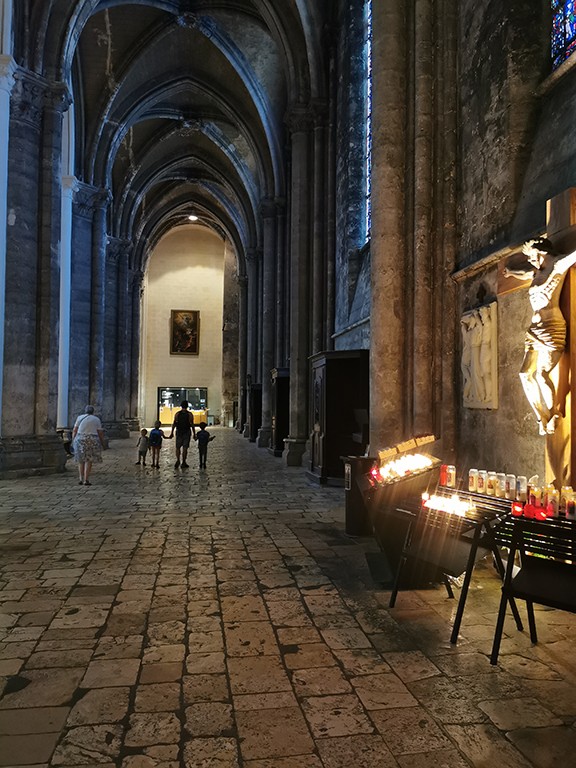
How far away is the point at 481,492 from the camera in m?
4.71

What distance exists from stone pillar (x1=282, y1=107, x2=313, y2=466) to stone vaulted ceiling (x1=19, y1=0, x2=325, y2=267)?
2.39 ft

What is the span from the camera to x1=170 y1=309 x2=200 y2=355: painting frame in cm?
4259

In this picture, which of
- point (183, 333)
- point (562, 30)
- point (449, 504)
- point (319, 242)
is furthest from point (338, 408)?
point (183, 333)

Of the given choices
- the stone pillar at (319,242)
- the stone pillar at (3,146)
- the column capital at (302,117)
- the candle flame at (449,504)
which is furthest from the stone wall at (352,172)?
the candle flame at (449,504)

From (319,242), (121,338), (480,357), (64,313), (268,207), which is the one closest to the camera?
(480,357)

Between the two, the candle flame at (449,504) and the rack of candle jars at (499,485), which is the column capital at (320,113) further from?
the candle flame at (449,504)

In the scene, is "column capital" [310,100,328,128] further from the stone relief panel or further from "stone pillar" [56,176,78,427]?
the stone relief panel

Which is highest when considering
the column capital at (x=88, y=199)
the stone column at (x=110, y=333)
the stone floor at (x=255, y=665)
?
the column capital at (x=88, y=199)

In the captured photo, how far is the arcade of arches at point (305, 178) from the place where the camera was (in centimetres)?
716

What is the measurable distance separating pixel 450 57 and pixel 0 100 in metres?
8.75

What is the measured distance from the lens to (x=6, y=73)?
12.1m

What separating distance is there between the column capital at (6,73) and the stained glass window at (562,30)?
33.6ft

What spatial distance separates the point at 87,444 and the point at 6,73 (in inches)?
303

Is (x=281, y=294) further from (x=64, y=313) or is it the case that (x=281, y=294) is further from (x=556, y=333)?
(x=556, y=333)
